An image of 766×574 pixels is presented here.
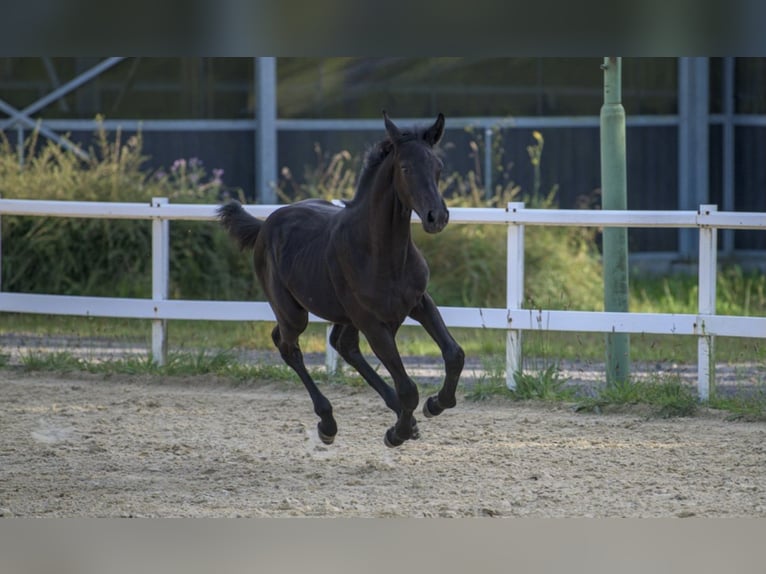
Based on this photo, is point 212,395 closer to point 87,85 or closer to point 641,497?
point 641,497

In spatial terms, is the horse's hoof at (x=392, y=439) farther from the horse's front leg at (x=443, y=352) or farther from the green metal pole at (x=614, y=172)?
the green metal pole at (x=614, y=172)

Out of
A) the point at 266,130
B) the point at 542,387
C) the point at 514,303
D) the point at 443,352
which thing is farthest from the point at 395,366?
→ the point at 266,130

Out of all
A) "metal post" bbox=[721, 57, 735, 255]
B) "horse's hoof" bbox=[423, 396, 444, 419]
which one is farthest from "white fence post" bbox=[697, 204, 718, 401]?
"metal post" bbox=[721, 57, 735, 255]

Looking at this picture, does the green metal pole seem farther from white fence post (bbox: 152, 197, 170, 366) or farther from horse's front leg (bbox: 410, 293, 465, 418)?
white fence post (bbox: 152, 197, 170, 366)

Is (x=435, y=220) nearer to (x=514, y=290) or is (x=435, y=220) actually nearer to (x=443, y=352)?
(x=443, y=352)

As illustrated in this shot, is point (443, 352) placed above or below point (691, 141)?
below

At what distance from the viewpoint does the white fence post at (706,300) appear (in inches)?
302

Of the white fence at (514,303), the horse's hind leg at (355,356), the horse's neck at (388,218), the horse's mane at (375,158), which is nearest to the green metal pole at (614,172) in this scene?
the white fence at (514,303)

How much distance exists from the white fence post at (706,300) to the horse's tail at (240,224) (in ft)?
9.97

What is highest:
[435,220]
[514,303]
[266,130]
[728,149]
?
[266,130]

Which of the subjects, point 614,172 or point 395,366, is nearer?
point 395,366

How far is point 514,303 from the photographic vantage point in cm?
823

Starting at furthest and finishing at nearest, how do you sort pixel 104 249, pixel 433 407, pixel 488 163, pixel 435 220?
1. pixel 488 163
2. pixel 104 249
3. pixel 433 407
4. pixel 435 220

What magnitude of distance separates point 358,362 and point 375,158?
3.85ft
